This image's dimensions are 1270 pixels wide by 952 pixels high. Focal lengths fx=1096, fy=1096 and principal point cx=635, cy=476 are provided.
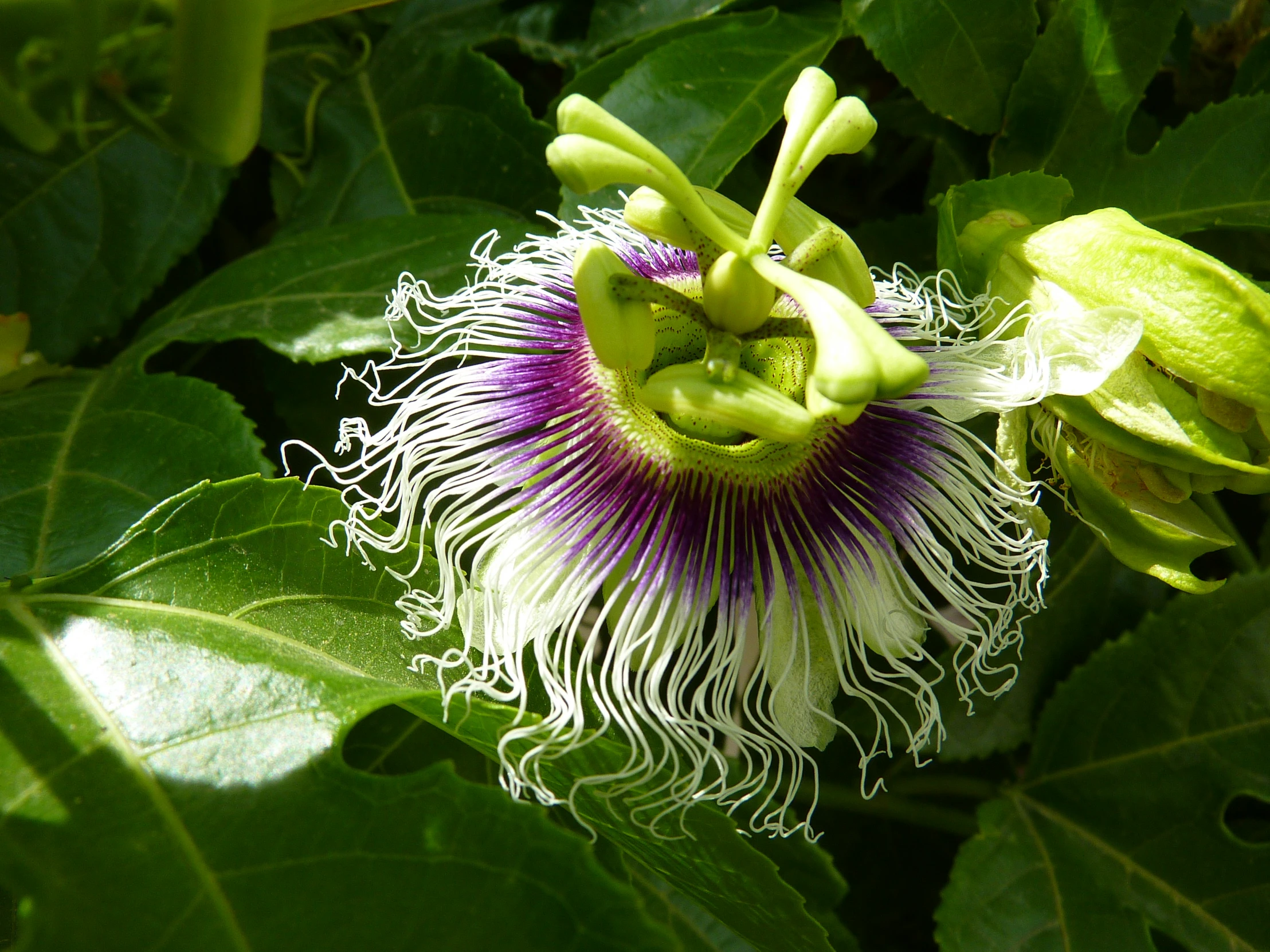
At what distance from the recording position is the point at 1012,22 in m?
0.99

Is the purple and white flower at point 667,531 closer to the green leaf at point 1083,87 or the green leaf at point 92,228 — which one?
the green leaf at point 1083,87

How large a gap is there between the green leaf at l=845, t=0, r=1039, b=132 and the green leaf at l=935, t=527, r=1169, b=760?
0.44m

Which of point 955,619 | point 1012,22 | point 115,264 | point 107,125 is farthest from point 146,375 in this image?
point 955,619

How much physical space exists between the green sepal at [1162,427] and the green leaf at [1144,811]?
356 mm

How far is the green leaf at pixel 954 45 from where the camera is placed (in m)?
0.97

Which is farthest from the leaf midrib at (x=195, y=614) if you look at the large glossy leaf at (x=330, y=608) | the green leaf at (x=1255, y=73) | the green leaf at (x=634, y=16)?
the green leaf at (x=1255, y=73)

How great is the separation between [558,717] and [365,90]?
833 mm

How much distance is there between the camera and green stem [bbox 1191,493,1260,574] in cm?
93

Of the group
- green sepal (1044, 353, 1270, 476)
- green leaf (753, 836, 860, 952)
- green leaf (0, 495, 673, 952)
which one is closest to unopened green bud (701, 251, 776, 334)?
green sepal (1044, 353, 1270, 476)

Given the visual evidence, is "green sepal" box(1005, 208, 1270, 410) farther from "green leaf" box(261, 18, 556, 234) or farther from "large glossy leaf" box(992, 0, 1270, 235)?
"green leaf" box(261, 18, 556, 234)

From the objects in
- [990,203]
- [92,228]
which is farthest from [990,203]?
[92,228]

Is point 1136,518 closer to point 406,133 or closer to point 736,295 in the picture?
point 736,295

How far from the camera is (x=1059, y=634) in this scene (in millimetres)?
1165

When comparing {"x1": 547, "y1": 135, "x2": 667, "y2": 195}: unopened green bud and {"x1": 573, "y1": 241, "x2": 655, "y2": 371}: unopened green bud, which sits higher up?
{"x1": 547, "y1": 135, "x2": 667, "y2": 195}: unopened green bud
